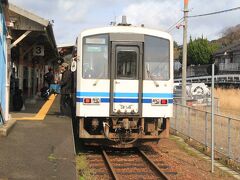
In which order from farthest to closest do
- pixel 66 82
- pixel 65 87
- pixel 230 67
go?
pixel 230 67
pixel 65 87
pixel 66 82

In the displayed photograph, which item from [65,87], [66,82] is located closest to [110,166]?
[66,82]

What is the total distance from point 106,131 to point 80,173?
1.99 m

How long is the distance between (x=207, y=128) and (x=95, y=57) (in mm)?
4133

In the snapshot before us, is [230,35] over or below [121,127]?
over

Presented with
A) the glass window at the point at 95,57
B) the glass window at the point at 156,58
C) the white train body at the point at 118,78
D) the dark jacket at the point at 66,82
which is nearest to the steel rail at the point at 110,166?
the white train body at the point at 118,78

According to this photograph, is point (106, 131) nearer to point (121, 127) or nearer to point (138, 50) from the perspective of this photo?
point (121, 127)

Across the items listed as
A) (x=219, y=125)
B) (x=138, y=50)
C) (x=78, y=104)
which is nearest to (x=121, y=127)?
(x=78, y=104)

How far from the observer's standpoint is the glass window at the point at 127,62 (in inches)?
439

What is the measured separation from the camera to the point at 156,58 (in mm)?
11375

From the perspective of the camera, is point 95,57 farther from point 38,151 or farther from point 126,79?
point 38,151

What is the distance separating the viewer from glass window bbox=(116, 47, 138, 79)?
11156 mm

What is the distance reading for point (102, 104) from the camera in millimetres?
11016

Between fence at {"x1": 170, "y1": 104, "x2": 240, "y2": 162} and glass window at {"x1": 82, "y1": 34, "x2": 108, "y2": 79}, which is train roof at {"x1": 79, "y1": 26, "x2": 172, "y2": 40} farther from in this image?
fence at {"x1": 170, "y1": 104, "x2": 240, "y2": 162}

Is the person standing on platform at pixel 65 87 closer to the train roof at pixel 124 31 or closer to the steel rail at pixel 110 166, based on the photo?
the steel rail at pixel 110 166
